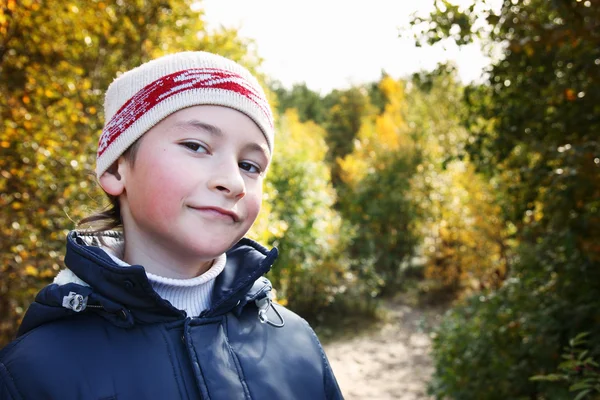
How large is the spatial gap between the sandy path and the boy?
582 cm

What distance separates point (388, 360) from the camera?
26.6ft

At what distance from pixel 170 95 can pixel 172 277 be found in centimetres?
42

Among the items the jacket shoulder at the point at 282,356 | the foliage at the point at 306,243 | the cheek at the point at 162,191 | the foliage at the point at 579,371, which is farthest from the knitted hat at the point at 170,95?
the foliage at the point at 306,243

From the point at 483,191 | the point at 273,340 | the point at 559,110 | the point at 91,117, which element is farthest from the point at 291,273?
the point at 273,340

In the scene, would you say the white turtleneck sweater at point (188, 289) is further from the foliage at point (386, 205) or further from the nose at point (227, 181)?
the foliage at point (386, 205)

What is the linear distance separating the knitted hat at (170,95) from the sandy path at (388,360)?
606 cm

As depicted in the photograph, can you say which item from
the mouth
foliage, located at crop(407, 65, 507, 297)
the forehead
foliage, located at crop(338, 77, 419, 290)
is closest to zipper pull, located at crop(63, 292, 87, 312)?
the mouth

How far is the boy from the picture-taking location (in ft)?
3.23

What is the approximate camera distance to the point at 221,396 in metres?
1.03

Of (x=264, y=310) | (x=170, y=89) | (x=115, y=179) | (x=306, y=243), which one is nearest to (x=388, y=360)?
(x=306, y=243)

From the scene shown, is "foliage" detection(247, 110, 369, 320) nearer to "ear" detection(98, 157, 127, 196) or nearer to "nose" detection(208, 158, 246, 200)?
"ear" detection(98, 157, 127, 196)

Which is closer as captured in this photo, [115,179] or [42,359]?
[42,359]

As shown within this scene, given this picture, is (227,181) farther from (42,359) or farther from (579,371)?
(579,371)

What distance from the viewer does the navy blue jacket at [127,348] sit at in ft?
3.13
